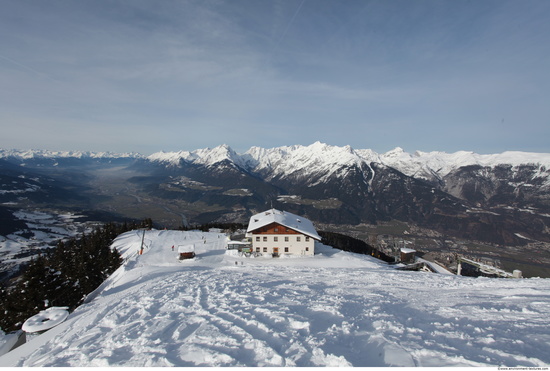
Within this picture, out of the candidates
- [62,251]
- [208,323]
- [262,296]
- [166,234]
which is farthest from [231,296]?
[166,234]

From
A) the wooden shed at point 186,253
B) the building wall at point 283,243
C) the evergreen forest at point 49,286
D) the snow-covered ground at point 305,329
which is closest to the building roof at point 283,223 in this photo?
the building wall at point 283,243

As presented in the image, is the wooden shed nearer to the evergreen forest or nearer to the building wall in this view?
the evergreen forest

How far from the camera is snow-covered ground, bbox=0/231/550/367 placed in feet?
25.0

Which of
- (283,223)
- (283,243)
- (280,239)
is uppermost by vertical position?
(283,223)

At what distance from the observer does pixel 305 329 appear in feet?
31.9

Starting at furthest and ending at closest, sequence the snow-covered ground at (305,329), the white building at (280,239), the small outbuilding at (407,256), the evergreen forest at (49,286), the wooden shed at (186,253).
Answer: the small outbuilding at (407,256) → the white building at (280,239) → the wooden shed at (186,253) → the evergreen forest at (49,286) → the snow-covered ground at (305,329)

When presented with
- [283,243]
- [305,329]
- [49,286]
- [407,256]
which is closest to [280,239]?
[283,243]

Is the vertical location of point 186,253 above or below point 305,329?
below

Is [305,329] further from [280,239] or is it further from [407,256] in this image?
[407,256]

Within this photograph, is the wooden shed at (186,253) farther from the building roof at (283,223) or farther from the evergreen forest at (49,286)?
the building roof at (283,223)

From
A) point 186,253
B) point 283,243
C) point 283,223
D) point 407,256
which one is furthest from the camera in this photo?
point 407,256

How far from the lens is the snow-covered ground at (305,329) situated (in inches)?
299

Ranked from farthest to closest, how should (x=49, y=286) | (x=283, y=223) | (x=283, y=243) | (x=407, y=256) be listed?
(x=407, y=256) < (x=283, y=243) < (x=283, y=223) < (x=49, y=286)

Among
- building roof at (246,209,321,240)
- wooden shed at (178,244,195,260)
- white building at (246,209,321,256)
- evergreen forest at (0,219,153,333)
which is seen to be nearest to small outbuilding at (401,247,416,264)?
building roof at (246,209,321,240)
